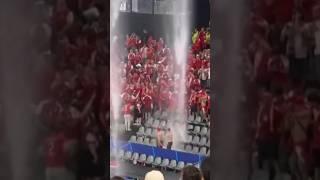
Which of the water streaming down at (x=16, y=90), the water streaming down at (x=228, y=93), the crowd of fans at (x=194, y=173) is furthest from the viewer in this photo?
the crowd of fans at (x=194, y=173)

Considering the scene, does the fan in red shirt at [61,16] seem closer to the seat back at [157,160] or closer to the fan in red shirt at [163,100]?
the fan in red shirt at [163,100]

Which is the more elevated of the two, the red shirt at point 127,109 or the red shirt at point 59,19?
the red shirt at point 59,19

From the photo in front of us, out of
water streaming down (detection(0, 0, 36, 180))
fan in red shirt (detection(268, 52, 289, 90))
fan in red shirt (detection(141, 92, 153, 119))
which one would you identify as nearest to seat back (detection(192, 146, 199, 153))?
fan in red shirt (detection(141, 92, 153, 119))

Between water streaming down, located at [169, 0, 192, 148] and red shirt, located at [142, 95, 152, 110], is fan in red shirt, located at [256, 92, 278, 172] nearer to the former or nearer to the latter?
water streaming down, located at [169, 0, 192, 148]

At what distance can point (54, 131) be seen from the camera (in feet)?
6.59

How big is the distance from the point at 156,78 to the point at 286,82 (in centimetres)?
75

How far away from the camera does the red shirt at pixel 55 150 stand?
6.57 ft

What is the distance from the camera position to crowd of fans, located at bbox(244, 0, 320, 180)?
1.92m

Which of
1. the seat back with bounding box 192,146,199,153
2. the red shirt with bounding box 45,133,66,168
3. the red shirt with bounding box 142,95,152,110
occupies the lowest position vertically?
the seat back with bounding box 192,146,199,153

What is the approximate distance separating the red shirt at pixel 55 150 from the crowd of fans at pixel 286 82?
68 centimetres

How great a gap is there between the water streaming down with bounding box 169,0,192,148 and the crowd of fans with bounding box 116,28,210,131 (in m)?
0.01

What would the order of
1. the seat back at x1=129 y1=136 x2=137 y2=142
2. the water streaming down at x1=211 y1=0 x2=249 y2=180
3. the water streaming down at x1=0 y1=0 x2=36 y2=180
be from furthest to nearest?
1. the seat back at x1=129 y1=136 x2=137 y2=142
2. the water streaming down at x1=211 y1=0 x2=249 y2=180
3. the water streaming down at x1=0 y1=0 x2=36 y2=180

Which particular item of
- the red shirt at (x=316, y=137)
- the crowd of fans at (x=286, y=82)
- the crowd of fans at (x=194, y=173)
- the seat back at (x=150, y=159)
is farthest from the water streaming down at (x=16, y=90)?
the red shirt at (x=316, y=137)

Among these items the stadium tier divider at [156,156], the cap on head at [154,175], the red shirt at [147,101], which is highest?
the red shirt at [147,101]
